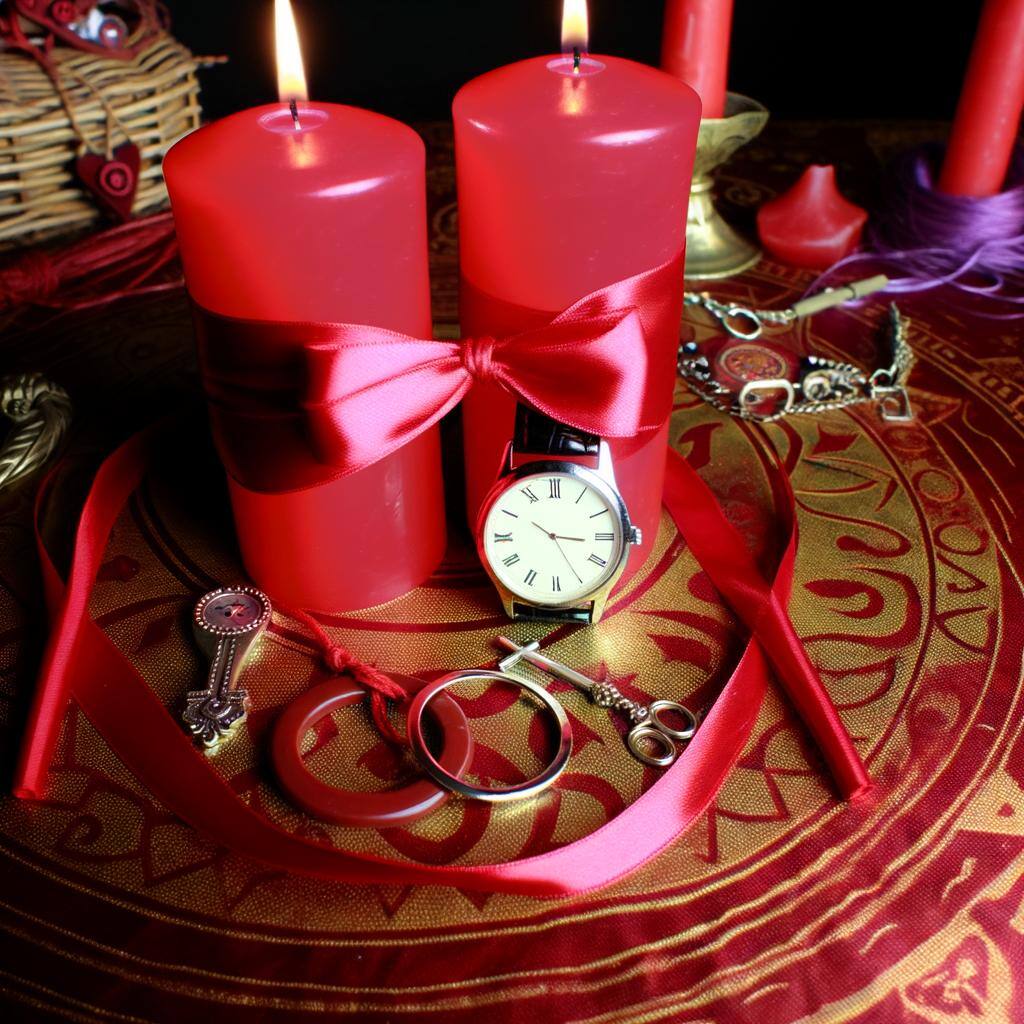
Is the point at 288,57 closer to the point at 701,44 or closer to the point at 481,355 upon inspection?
the point at 481,355

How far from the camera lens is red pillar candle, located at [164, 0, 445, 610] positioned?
21.6 inches

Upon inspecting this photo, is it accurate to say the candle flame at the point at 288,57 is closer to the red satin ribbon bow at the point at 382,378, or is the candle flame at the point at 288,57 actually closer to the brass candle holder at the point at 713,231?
the red satin ribbon bow at the point at 382,378

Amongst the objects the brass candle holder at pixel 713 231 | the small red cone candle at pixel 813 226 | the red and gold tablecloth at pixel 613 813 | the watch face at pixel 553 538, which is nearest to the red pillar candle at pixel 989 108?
the small red cone candle at pixel 813 226

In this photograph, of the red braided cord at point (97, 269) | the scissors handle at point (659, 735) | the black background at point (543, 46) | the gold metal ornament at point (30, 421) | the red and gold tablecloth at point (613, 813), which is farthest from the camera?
the black background at point (543, 46)

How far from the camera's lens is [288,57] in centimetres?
58

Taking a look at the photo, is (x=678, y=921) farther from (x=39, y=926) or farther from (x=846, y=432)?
(x=846, y=432)

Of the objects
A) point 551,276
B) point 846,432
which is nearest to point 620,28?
point 846,432

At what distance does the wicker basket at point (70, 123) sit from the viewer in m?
1.01

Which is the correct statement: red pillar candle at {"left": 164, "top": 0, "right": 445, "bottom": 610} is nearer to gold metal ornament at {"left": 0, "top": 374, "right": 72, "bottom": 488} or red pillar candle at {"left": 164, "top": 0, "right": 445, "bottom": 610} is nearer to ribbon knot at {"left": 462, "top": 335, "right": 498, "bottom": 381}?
ribbon knot at {"left": 462, "top": 335, "right": 498, "bottom": 381}

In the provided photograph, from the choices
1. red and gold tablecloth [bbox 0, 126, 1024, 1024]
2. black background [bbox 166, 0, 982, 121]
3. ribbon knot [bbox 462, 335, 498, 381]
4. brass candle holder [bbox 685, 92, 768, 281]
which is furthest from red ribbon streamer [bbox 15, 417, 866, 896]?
black background [bbox 166, 0, 982, 121]

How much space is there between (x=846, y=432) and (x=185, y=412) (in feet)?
1.81

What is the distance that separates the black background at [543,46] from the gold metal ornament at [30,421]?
0.83 metres

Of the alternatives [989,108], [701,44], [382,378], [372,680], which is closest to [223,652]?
[372,680]

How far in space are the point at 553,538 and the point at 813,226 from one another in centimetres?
63
